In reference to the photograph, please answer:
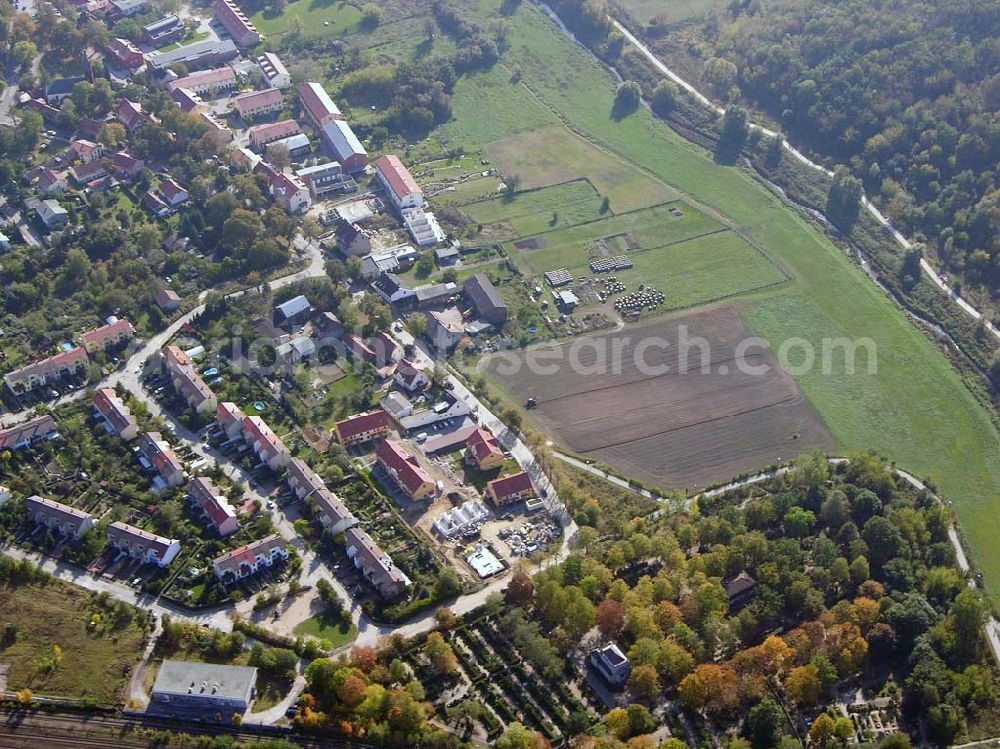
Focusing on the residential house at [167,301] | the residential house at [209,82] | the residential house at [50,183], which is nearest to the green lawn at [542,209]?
the residential house at [167,301]

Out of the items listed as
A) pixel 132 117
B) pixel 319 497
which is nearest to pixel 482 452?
pixel 319 497

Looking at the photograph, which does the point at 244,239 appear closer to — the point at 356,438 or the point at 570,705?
the point at 356,438

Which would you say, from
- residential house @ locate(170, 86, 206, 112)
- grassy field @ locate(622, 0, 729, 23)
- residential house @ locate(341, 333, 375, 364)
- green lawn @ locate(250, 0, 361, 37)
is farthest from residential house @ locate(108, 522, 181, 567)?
grassy field @ locate(622, 0, 729, 23)

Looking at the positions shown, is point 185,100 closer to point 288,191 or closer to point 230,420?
point 288,191

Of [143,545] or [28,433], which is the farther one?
[28,433]

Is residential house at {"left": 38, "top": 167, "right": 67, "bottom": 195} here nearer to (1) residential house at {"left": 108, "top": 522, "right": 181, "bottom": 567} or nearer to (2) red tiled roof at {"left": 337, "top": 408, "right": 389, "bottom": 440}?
(2) red tiled roof at {"left": 337, "top": 408, "right": 389, "bottom": 440}

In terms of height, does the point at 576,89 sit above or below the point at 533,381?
above

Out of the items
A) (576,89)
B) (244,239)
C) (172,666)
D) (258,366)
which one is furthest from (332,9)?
(172,666)
